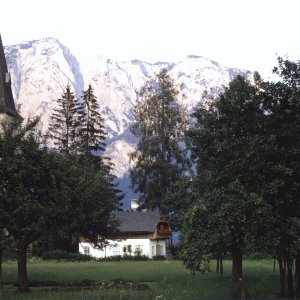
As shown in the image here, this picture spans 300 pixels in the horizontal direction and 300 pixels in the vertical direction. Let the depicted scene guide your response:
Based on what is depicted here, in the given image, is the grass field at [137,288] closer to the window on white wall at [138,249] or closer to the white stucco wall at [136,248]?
the window on white wall at [138,249]

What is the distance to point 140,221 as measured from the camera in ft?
277

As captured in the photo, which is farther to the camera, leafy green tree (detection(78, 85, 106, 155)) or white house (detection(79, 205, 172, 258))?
leafy green tree (detection(78, 85, 106, 155))

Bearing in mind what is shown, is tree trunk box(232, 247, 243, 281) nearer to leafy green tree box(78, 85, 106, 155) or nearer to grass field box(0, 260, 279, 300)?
grass field box(0, 260, 279, 300)

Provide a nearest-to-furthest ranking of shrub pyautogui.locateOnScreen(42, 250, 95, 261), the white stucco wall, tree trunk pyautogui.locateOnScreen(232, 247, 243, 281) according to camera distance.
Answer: tree trunk pyautogui.locateOnScreen(232, 247, 243, 281), shrub pyautogui.locateOnScreen(42, 250, 95, 261), the white stucco wall

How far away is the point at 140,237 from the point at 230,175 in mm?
58589

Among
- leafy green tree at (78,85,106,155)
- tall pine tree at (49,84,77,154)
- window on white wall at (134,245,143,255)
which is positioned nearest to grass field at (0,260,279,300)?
window on white wall at (134,245,143,255)

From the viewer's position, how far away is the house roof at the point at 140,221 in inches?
3287

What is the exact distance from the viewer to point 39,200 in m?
33.6

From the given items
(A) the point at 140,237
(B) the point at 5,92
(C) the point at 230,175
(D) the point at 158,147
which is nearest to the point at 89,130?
(D) the point at 158,147

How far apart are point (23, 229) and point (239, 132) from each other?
1328 centimetres

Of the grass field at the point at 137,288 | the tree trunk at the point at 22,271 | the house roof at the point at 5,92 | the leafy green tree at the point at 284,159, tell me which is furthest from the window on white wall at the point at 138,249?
the leafy green tree at the point at 284,159

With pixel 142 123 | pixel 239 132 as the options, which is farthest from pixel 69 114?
pixel 239 132

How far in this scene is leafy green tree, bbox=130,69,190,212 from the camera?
76750 mm

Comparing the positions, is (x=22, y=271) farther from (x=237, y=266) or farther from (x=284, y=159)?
(x=284, y=159)
